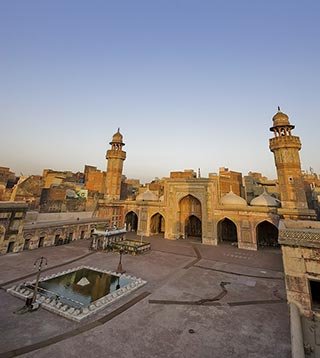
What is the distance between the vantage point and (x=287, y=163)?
22422mm

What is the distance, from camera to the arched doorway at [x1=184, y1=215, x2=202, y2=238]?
29852 mm

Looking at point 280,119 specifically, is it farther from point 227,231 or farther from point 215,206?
point 227,231

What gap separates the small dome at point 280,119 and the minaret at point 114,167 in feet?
70.1

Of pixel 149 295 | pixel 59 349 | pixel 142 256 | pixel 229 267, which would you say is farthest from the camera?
pixel 142 256

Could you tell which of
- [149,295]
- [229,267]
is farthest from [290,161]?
[149,295]

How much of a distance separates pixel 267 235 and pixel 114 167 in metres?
23.1

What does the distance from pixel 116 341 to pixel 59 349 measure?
168 centimetres

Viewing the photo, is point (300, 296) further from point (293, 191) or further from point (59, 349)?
point (293, 191)

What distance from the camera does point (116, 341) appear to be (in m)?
6.80

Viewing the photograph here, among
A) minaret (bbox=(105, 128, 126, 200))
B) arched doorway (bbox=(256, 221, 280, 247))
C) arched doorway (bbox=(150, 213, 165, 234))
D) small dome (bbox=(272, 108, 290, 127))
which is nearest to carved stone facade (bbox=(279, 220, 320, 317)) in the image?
arched doorway (bbox=(256, 221, 280, 247))

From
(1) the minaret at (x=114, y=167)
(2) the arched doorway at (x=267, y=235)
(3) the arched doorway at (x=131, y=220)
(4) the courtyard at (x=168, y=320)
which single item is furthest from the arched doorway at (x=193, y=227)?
(4) the courtyard at (x=168, y=320)

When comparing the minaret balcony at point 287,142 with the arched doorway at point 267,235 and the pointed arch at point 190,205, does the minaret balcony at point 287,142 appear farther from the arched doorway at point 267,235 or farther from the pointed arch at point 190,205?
the pointed arch at point 190,205

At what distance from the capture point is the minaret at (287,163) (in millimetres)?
21234

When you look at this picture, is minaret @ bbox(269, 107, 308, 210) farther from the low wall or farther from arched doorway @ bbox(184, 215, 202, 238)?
the low wall
